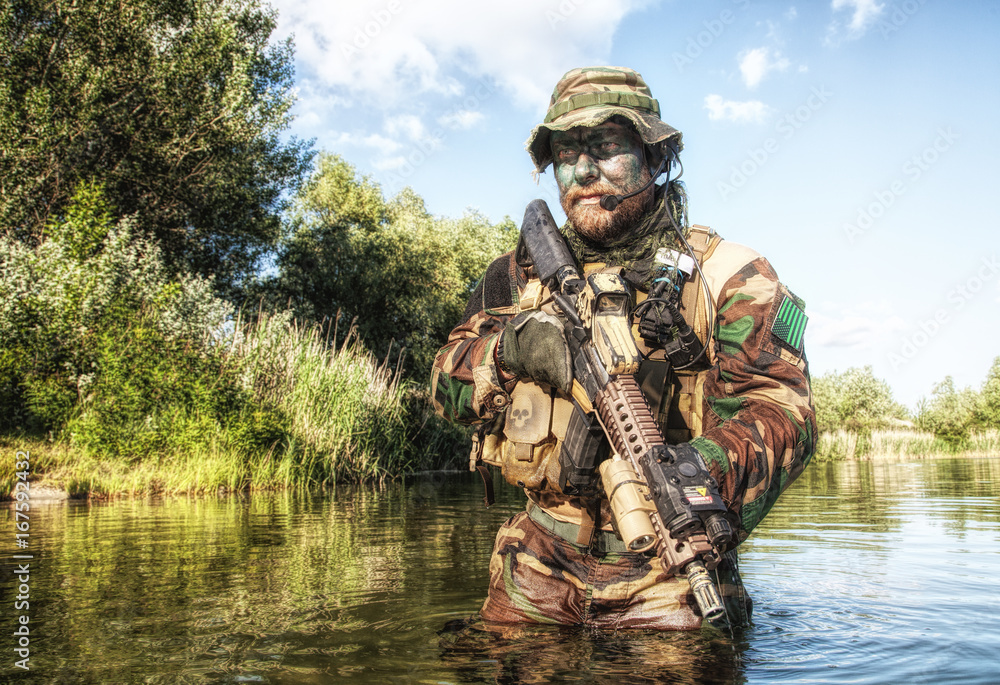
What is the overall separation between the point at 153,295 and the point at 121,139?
20.1 ft

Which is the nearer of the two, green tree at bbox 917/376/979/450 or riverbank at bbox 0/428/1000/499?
riverbank at bbox 0/428/1000/499

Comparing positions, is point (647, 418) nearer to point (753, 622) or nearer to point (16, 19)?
point (753, 622)

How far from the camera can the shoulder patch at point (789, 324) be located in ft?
9.10

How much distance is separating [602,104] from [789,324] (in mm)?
1160

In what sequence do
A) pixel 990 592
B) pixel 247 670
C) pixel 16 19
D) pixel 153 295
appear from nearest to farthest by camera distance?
pixel 247 670
pixel 990 592
pixel 153 295
pixel 16 19

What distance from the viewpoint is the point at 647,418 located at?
2.47m

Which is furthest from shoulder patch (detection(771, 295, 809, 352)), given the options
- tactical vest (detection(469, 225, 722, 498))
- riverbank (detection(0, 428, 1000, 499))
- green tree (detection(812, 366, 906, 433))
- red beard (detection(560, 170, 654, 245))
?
green tree (detection(812, 366, 906, 433))

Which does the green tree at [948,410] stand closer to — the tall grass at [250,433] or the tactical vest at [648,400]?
the tall grass at [250,433]

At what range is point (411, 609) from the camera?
3.56m

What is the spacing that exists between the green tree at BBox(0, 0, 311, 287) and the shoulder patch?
1495 cm

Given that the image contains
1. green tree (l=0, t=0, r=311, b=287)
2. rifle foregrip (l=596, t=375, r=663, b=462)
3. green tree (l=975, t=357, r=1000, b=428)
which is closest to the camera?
rifle foregrip (l=596, t=375, r=663, b=462)

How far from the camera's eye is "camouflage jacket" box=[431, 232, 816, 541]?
2.56 metres

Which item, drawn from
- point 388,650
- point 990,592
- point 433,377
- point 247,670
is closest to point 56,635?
point 247,670

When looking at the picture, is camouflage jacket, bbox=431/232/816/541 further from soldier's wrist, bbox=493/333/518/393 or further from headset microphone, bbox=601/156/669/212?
headset microphone, bbox=601/156/669/212
